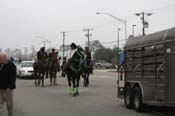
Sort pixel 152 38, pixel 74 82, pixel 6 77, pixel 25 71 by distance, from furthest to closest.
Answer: pixel 25 71 → pixel 74 82 → pixel 152 38 → pixel 6 77

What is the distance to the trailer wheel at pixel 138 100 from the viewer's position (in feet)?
47.7

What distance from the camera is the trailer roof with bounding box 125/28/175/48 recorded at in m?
12.9

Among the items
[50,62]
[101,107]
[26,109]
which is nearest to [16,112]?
[26,109]

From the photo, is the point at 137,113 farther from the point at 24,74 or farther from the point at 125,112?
the point at 24,74

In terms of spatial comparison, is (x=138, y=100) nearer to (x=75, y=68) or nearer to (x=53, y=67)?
(x=75, y=68)

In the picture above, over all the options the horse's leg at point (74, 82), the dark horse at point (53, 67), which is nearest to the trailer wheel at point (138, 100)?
the horse's leg at point (74, 82)

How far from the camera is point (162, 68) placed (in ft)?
43.1

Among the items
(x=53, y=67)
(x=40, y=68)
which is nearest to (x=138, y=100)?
(x=40, y=68)

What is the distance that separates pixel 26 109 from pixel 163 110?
4.38 meters

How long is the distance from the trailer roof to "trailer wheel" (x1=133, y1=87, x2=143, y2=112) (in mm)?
1443

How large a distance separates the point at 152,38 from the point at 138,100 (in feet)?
6.59

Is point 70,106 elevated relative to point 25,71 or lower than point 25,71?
lower

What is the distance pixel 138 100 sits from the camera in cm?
1478

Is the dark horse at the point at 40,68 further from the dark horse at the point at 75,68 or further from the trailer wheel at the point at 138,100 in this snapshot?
the trailer wheel at the point at 138,100
